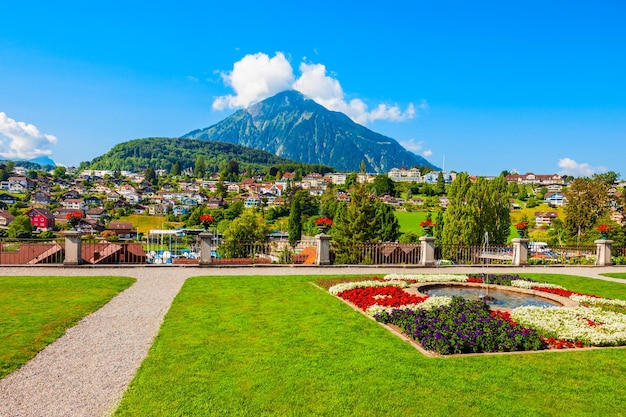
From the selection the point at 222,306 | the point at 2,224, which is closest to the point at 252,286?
the point at 222,306

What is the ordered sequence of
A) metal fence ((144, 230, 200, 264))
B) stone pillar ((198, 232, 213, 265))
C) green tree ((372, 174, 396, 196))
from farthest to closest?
green tree ((372, 174, 396, 196))
metal fence ((144, 230, 200, 264))
stone pillar ((198, 232, 213, 265))

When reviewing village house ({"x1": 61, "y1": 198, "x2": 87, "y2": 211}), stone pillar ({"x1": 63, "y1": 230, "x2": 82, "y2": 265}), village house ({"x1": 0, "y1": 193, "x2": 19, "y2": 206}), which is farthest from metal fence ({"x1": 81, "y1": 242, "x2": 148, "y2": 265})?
village house ({"x1": 0, "y1": 193, "x2": 19, "y2": 206})

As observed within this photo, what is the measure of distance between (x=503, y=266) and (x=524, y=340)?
579 inches

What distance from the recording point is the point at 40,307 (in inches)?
440

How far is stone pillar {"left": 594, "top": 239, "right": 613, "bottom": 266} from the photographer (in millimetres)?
24531

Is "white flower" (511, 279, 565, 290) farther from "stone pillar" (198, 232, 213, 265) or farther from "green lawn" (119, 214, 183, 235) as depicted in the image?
"green lawn" (119, 214, 183, 235)

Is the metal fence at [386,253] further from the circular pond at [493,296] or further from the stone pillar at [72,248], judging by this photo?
the stone pillar at [72,248]

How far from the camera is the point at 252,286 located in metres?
14.9

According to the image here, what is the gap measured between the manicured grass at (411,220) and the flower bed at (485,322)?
79.4 meters

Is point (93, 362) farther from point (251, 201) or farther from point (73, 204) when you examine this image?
point (73, 204)

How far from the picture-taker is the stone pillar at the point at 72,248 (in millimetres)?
18344

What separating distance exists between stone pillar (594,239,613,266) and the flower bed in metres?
12.8

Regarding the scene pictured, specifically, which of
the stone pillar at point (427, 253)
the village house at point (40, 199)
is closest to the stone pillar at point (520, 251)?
the stone pillar at point (427, 253)

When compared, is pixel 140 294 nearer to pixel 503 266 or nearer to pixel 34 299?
pixel 34 299
